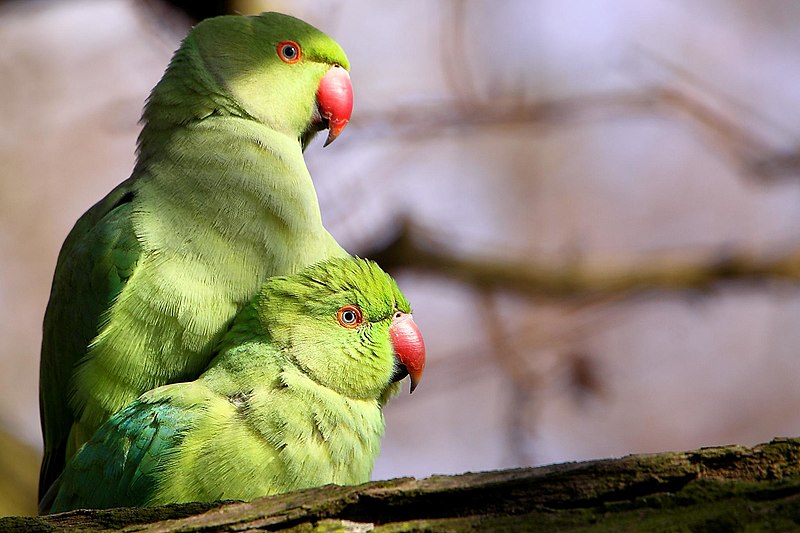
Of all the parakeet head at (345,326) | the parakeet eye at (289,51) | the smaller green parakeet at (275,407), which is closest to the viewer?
the smaller green parakeet at (275,407)

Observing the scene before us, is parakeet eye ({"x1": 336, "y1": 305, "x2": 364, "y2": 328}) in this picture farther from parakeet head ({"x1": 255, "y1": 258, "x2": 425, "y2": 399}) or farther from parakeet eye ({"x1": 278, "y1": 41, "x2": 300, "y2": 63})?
parakeet eye ({"x1": 278, "y1": 41, "x2": 300, "y2": 63})

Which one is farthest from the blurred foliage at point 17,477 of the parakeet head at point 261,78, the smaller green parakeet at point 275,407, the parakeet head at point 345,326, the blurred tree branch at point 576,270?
the parakeet head at point 345,326

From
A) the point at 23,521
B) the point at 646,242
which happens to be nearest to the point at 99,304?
the point at 23,521

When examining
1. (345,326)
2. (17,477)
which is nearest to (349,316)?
(345,326)

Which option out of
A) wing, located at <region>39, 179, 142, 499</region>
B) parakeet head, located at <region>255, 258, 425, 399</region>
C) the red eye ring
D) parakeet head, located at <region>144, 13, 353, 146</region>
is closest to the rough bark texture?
parakeet head, located at <region>255, 258, 425, 399</region>

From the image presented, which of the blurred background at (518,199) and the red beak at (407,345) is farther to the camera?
the blurred background at (518,199)

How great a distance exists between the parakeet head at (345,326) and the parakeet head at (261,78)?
76 cm

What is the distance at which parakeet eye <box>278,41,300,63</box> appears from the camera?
391cm

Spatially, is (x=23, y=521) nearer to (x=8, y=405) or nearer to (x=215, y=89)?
(x=215, y=89)

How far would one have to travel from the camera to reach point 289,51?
12.9ft

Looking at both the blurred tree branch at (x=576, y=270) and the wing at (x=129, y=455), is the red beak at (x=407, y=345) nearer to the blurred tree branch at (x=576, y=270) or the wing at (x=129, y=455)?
the wing at (x=129, y=455)

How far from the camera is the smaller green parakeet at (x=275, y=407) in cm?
286

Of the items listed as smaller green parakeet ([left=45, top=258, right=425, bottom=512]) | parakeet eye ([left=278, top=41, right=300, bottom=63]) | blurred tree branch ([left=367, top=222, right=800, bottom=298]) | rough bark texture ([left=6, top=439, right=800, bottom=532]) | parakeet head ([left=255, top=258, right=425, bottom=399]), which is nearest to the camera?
rough bark texture ([left=6, top=439, right=800, bottom=532])

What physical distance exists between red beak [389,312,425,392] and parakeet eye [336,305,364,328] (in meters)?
0.12
